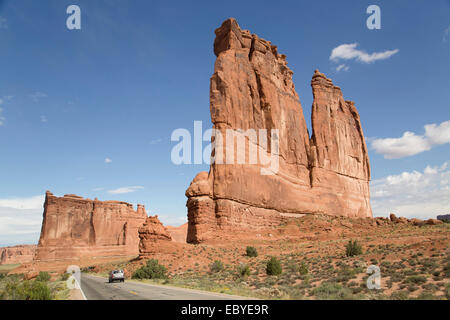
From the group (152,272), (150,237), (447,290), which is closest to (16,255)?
(150,237)

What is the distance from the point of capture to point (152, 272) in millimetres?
25141

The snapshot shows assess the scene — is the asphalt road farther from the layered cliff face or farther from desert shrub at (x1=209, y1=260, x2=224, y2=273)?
the layered cliff face

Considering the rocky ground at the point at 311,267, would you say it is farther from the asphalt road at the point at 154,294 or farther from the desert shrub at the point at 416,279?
the asphalt road at the point at 154,294

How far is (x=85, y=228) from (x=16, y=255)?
77820mm

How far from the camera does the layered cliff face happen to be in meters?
64.4

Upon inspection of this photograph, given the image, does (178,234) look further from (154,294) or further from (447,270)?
(447,270)

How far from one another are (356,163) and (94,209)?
60369 mm

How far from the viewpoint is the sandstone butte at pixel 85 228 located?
6438 cm

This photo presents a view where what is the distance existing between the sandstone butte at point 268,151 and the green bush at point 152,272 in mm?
7998

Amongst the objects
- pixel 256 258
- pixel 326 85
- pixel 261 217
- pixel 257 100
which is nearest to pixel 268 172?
pixel 261 217

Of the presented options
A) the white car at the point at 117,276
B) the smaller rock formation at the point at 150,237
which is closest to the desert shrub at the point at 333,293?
the white car at the point at 117,276

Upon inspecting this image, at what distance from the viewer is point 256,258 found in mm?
29562
